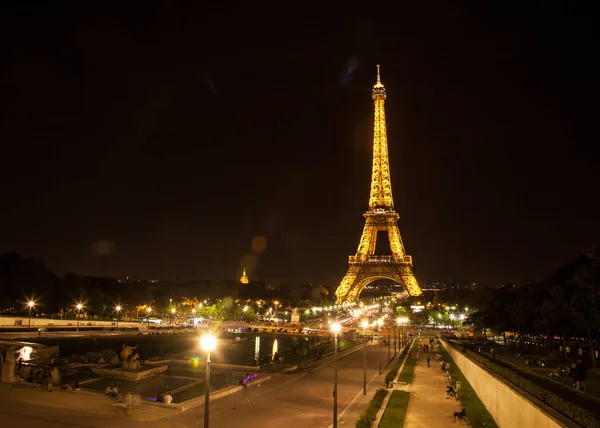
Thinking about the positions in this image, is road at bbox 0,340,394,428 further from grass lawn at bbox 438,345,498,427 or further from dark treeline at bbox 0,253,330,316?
dark treeline at bbox 0,253,330,316

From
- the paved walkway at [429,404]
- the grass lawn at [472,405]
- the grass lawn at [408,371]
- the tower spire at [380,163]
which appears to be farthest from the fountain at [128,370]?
the tower spire at [380,163]

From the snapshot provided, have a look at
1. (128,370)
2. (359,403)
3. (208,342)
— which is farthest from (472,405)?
(128,370)

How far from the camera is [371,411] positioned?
21.3 metres

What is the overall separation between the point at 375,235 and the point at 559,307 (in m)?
68.3

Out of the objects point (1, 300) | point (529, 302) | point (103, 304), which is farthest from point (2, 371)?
point (103, 304)

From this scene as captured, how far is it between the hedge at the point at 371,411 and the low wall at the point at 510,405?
4830 millimetres

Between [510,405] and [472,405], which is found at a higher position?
[510,405]

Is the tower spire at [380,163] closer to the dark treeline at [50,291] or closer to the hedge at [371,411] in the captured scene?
the dark treeline at [50,291]

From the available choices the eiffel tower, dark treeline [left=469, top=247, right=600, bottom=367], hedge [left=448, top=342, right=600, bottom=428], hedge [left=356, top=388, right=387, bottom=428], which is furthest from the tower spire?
hedge [left=448, top=342, right=600, bottom=428]

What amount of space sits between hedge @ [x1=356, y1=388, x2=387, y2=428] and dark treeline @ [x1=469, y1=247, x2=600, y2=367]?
1251 centimetres

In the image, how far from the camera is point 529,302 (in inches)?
1770

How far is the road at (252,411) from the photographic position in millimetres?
18656

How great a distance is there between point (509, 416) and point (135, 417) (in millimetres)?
13979

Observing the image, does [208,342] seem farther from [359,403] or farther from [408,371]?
[408,371]
